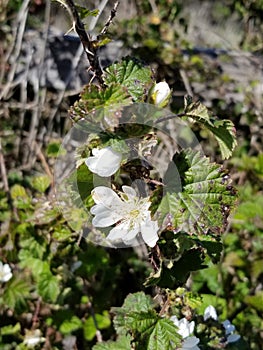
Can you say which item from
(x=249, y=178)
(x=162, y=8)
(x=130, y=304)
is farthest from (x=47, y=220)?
(x=162, y=8)

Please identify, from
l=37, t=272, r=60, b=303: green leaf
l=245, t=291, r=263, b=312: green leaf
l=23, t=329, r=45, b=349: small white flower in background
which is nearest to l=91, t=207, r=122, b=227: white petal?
l=37, t=272, r=60, b=303: green leaf

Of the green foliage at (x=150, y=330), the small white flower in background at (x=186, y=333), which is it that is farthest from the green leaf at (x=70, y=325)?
the green foliage at (x=150, y=330)

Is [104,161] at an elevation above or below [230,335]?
above

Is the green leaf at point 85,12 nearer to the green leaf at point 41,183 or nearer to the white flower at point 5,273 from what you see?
the green leaf at point 41,183

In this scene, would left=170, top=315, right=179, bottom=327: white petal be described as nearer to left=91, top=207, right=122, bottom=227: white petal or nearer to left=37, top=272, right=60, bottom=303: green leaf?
left=91, top=207, right=122, bottom=227: white petal

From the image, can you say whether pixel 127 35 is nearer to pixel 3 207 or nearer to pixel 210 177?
pixel 3 207

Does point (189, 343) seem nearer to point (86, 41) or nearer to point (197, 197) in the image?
point (197, 197)

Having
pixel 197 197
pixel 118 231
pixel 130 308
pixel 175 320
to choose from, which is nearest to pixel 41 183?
pixel 130 308
